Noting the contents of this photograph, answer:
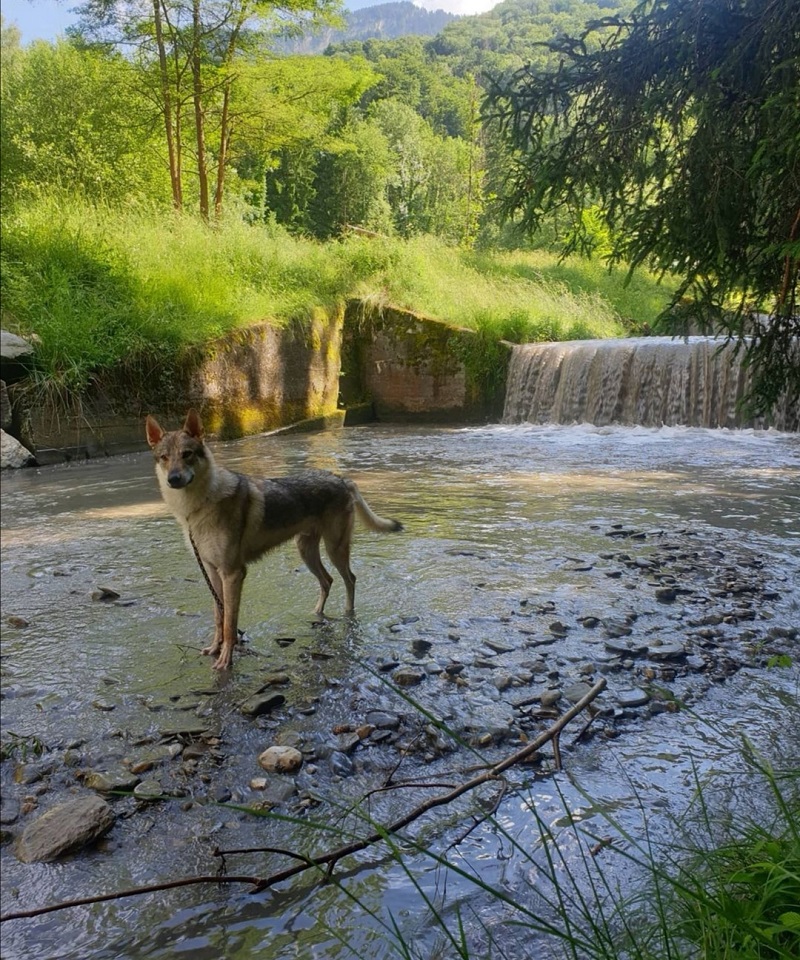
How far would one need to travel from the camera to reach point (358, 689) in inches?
151

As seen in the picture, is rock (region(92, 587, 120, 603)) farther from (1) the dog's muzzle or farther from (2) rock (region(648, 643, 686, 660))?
(2) rock (region(648, 643, 686, 660))

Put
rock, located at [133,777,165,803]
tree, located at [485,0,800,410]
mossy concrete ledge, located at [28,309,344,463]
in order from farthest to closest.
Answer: mossy concrete ledge, located at [28,309,344,463], tree, located at [485,0,800,410], rock, located at [133,777,165,803]

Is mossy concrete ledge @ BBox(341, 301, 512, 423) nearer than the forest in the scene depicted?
No

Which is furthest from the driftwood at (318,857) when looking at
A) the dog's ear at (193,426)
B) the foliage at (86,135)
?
the foliage at (86,135)

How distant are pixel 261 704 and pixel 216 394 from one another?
10.9 metres

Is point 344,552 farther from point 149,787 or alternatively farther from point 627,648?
point 149,787

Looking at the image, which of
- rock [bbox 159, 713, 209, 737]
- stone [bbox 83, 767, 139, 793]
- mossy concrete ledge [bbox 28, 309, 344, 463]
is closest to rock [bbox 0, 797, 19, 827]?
stone [bbox 83, 767, 139, 793]

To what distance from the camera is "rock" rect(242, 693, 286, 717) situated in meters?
3.61

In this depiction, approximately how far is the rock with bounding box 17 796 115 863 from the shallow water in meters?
0.05

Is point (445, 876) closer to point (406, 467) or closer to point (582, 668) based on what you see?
point (582, 668)

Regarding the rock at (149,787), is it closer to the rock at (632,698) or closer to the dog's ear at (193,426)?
the dog's ear at (193,426)

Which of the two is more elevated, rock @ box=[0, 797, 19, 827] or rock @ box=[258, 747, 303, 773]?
rock @ box=[258, 747, 303, 773]

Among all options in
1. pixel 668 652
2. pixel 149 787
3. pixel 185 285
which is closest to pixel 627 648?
pixel 668 652

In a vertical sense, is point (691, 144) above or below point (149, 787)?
above
